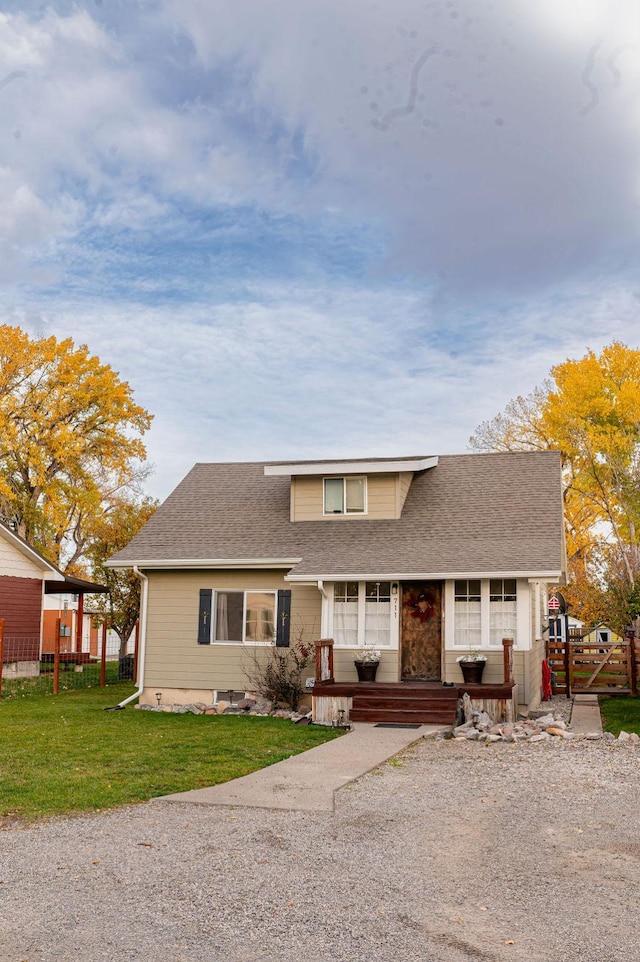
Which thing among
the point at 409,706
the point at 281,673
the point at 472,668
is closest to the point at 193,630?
the point at 281,673

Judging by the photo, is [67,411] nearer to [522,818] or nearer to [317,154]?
[317,154]

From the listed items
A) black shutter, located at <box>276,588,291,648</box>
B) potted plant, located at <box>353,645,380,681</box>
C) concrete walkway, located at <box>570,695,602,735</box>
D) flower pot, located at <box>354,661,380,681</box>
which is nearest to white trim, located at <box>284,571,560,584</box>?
black shutter, located at <box>276,588,291,648</box>

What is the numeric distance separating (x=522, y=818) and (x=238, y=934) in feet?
12.3

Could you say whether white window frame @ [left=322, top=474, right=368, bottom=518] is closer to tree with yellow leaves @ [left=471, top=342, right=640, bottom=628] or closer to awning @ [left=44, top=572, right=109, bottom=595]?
awning @ [left=44, top=572, right=109, bottom=595]

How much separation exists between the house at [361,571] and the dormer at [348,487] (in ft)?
0.10

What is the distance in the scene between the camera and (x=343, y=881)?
5.72 m

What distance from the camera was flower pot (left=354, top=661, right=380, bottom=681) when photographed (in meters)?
15.3

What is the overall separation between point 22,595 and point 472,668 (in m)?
14.2

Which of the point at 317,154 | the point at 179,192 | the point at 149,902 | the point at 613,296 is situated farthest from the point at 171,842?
the point at 613,296

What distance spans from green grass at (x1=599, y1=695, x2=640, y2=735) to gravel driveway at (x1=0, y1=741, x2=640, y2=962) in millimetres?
A: 5784

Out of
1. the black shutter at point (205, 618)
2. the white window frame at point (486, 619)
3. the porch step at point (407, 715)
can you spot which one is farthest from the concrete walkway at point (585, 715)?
the black shutter at point (205, 618)

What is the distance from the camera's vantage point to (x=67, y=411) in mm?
31000

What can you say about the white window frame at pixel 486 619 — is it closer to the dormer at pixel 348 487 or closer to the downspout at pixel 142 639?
the dormer at pixel 348 487

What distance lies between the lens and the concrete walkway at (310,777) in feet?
26.6
